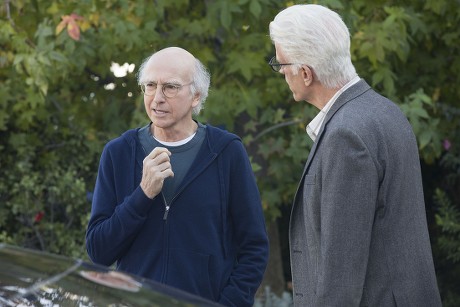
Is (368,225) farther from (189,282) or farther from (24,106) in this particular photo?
(24,106)

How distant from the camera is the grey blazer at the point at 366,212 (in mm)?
3449

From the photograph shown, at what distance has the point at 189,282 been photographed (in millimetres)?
4102

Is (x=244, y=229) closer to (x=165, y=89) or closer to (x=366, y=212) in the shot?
(x=165, y=89)

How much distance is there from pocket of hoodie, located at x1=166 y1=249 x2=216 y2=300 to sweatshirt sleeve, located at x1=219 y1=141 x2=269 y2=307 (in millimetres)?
103

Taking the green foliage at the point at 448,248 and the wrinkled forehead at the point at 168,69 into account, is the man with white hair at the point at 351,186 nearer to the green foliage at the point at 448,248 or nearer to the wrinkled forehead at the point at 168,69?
the wrinkled forehead at the point at 168,69

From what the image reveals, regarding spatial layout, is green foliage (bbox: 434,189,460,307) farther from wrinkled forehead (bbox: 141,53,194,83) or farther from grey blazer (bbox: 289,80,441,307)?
grey blazer (bbox: 289,80,441,307)

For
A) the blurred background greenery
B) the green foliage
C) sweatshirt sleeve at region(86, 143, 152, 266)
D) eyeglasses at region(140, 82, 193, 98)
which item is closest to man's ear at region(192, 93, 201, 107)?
eyeglasses at region(140, 82, 193, 98)

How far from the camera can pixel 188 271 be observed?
4.09 m

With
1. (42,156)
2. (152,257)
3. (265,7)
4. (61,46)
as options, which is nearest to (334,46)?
(152,257)

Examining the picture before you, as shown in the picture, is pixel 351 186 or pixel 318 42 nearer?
pixel 351 186

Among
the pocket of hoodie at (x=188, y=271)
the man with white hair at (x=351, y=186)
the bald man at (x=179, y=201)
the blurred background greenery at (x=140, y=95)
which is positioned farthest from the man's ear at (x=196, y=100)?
the blurred background greenery at (x=140, y=95)

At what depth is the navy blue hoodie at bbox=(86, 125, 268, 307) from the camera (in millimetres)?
4086

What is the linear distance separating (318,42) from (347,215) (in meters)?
0.52

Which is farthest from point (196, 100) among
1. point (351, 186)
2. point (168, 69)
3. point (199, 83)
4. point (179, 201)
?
point (351, 186)
